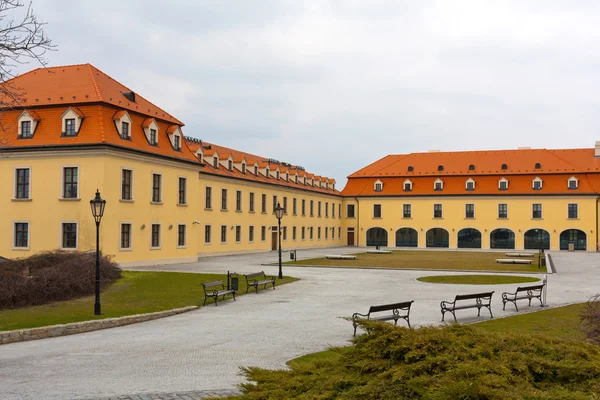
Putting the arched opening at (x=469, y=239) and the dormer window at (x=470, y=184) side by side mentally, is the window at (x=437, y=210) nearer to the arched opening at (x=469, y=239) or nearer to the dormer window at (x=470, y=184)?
the arched opening at (x=469, y=239)

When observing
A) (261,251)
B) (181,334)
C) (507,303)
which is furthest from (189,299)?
(261,251)

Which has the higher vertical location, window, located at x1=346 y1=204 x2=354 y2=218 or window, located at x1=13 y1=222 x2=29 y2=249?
window, located at x1=346 y1=204 x2=354 y2=218

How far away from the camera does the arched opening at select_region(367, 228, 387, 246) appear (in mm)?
72750

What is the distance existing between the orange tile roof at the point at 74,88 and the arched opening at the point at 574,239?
4686 centimetres

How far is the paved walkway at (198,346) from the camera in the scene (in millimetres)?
9227

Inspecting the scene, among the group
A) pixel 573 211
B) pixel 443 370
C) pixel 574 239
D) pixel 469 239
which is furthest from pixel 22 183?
pixel 574 239

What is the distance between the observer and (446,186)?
69250 millimetres

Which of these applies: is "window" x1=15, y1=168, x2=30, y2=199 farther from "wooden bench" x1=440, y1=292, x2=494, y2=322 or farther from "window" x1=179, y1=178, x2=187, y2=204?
"wooden bench" x1=440, y1=292, x2=494, y2=322

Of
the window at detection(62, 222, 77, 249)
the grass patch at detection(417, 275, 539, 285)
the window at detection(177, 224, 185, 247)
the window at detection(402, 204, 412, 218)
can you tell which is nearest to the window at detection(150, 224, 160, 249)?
the window at detection(177, 224, 185, 247)

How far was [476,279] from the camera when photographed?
90.3ft

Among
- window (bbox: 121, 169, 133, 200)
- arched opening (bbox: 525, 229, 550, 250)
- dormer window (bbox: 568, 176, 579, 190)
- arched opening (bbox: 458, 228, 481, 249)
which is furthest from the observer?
arched opening (bbox: 458, 228, 481, 249)

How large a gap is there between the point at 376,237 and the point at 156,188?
1622 inches

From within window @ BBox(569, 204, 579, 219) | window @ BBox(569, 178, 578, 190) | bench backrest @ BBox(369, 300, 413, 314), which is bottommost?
bench backrest @ BBox(369, 300, 413, 314)

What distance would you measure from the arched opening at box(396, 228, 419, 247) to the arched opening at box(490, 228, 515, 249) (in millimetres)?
8509
